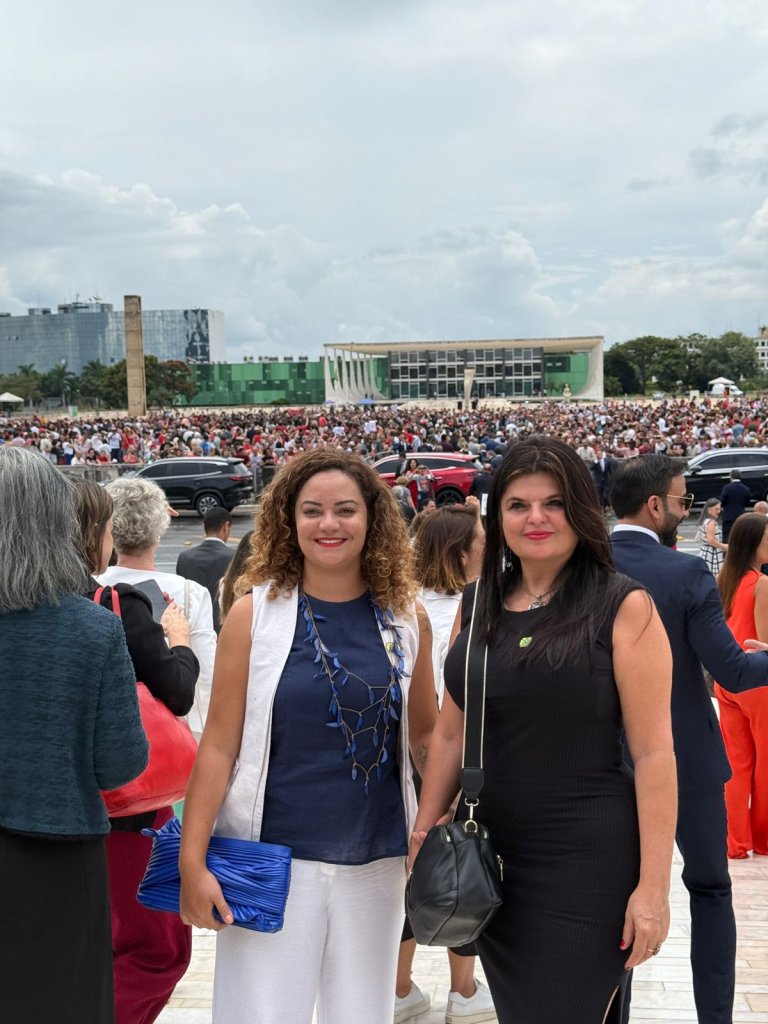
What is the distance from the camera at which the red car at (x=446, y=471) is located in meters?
25.0

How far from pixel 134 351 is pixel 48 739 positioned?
73.7 metres

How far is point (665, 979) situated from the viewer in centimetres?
384

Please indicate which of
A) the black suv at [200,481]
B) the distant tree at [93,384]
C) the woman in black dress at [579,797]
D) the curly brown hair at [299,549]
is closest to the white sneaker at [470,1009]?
the woman in black dress at [579,797]

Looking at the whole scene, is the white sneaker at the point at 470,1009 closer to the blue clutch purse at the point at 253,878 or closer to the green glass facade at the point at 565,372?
the blue clutch purse at the point at 253,878

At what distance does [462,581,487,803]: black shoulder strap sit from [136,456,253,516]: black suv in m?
23.7

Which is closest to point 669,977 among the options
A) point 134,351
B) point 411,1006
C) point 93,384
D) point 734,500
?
point 411,1006

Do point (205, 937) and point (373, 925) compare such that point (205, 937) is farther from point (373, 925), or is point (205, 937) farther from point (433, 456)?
point (433, 456)

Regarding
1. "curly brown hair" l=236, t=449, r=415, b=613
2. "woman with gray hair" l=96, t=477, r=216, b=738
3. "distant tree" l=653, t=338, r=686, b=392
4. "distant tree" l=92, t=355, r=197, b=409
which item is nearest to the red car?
"woman with gray hair" l=96, t=477, r=216, b=738

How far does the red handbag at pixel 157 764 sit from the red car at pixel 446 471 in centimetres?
2163

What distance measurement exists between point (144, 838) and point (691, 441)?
1284 inches

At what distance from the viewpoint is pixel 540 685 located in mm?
2260

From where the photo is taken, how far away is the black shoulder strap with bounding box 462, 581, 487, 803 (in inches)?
90.6

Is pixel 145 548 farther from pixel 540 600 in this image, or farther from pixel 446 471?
pixel 446 471

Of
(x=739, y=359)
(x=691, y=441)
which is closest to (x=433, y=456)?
(x=691, y=441)
